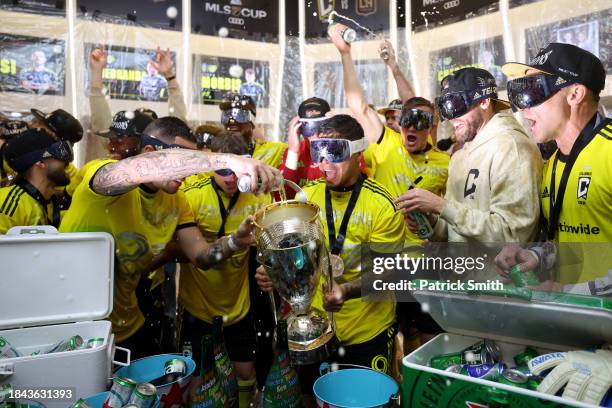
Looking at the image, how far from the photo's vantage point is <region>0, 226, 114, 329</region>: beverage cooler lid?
5.09 ft

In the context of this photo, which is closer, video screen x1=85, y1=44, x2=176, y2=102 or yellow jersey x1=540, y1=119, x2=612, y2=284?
yellow jersey x1=540, y1=119, x2=612, y2=284

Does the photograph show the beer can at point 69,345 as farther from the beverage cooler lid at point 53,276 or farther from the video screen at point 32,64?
the video screen at point 32,64

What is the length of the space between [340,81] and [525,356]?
4.02m

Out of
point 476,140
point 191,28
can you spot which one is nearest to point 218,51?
point 191,28

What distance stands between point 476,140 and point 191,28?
3.79 metres

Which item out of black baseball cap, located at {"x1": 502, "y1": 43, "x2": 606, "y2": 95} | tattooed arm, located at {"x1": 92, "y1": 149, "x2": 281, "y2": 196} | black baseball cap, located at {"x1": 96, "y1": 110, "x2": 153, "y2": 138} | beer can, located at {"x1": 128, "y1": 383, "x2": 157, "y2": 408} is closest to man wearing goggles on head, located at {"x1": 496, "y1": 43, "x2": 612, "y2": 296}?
black baseball cap, located at {"x1": 502, "y1": 43, "x2": 606, "y2": 95}

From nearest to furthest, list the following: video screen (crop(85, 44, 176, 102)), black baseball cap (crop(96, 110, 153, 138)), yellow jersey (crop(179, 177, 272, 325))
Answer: yellow jersey (crop(179, 177, 272, 325)) < black baseball cap (crop(96, 110, 153, 138)) < video screen (crop(85, 44, 176, 102))

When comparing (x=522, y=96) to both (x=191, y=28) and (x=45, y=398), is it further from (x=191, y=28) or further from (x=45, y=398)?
(x=191, y=28)

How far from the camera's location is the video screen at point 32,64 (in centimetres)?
443

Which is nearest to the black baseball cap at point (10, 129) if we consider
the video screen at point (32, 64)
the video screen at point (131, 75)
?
the video screen at point (32, 64)

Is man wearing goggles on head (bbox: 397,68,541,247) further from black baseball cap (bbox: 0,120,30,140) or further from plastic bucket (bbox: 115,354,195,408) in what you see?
black baseball cap (bbox: 0,120,30,140)

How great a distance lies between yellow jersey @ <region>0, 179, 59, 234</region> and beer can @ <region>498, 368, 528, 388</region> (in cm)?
224

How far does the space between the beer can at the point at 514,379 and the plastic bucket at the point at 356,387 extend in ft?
1.15

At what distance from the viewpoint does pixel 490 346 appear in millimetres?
1238
